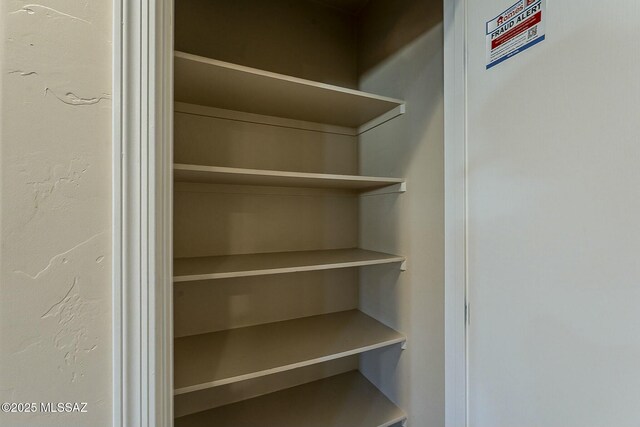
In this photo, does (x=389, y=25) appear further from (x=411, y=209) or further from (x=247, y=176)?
(x=247, y=176)

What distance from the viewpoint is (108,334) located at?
1.63 ft

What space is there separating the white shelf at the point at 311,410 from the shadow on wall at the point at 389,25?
5.97ft

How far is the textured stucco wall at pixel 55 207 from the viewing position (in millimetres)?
446

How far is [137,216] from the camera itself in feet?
1.66

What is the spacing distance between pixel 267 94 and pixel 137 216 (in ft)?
2.90

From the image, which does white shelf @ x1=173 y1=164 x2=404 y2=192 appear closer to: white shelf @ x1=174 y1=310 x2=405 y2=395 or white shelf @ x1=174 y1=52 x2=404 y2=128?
white shelf @ x1=174 y1=52 x2=404 y2=128

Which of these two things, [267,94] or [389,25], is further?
[389,25]
